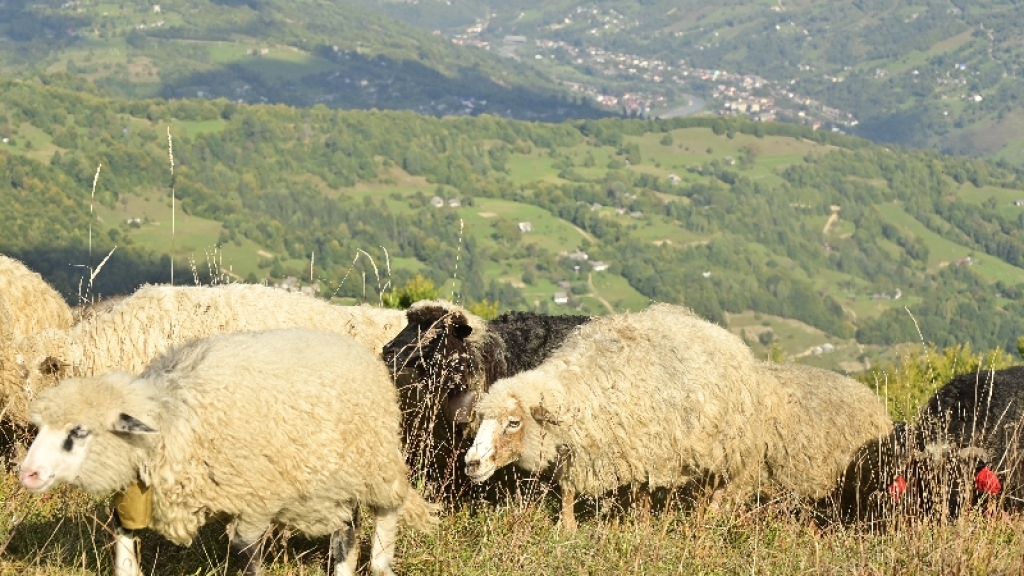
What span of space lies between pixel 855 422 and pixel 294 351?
624 cm

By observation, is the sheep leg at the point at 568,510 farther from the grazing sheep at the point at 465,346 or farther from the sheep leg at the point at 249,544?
the sheep leg at the point at 249,544

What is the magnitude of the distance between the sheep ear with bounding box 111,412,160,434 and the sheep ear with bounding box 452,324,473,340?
366cm

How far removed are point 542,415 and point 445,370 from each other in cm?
80

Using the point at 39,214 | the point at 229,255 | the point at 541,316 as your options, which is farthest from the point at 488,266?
the point at 541,316

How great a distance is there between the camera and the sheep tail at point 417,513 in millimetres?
6789

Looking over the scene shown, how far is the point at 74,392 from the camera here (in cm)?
565

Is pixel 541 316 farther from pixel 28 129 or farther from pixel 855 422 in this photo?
pixel 28 129

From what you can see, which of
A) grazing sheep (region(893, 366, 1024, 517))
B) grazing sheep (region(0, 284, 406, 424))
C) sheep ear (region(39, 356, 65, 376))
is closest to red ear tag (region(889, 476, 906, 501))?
grazing sheep (region(893, 366, 1024, 517))

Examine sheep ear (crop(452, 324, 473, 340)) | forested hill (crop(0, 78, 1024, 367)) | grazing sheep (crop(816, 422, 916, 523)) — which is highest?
sheep ear (crop(452, 324, 473, 340))

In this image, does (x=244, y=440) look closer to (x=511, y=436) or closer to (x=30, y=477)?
(x=30, y=477)

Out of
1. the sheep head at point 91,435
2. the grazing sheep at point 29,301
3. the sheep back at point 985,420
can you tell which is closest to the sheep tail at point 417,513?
the sheep head at point 91,435

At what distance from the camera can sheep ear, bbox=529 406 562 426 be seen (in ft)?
26.9

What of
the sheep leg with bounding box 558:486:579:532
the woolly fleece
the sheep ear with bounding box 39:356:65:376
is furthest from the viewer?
the sheep ear with bounding box 39:356:65:376

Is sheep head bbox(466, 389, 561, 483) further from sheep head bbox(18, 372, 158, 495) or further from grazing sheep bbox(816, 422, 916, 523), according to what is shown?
grazing sheep bbox(816, 422, 916, 523)
